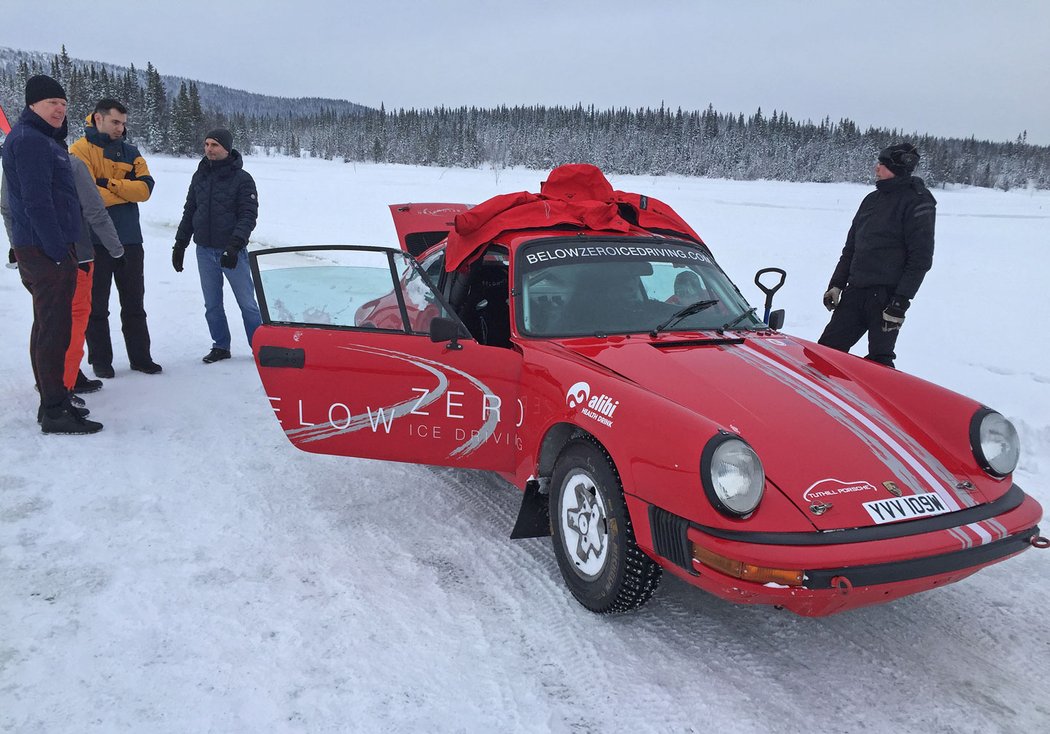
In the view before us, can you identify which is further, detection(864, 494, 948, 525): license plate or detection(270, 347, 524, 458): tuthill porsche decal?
detection(270, 347, 524, 458): tuthill porsche decal

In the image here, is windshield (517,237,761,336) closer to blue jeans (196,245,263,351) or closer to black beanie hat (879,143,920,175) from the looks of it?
black beanie hat (879,143,920,175)

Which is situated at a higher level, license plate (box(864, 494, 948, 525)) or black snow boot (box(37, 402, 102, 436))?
license plate (box(864, 494, 948, 525))

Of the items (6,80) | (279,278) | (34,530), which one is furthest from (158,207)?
(6,80)

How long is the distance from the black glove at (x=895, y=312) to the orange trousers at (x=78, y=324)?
5526 millimetres

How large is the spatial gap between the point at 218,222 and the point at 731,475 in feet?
17.7

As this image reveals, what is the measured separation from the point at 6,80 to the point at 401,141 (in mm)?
69095

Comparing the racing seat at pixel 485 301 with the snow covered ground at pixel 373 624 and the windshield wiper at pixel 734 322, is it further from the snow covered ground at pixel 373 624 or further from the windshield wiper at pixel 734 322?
the windshield wiper at pixel 734 322

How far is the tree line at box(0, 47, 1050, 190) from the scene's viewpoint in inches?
3034

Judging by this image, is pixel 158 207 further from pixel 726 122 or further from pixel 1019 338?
pixel 726 122

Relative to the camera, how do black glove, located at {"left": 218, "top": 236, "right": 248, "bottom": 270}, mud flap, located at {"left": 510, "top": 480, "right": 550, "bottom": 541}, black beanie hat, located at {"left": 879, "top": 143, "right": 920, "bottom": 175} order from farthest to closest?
black glove, located at {"left": 218, "top": 236, "right": 248, "bottom": 270}, black beanie hat, located at {"left": 879, "top": 143, "right": 920, "bottom": 175}, mud flap, located at {"left": 510, "top": 480, "right": 550, "bottom": 541}

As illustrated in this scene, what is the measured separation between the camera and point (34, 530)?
3342 mm

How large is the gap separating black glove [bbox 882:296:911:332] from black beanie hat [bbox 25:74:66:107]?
18.0 ft

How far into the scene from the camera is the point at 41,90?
4.41m

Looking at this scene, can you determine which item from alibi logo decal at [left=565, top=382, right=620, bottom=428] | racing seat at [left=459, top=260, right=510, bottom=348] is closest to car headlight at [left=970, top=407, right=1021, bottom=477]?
alibi logo decal at [left=565, top=382, right=620, bottom=428]
